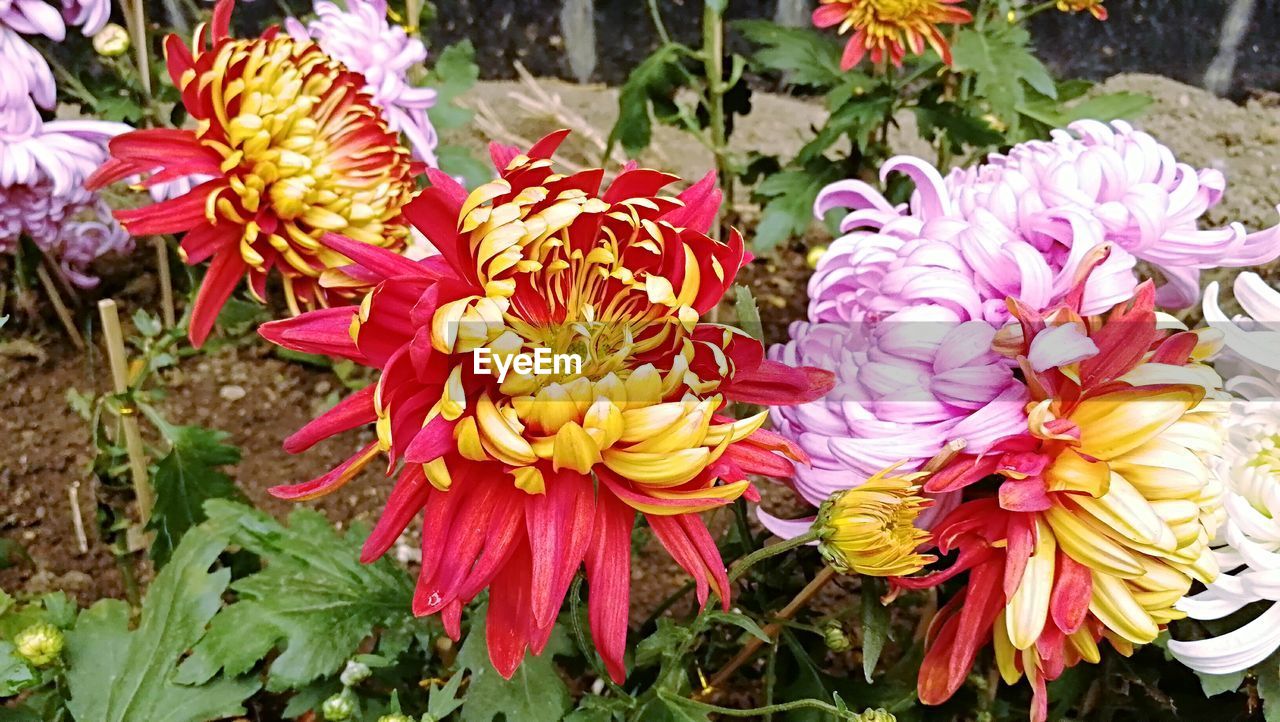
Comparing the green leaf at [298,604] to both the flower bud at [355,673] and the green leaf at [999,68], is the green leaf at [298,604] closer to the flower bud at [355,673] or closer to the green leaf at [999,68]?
the flower bud at [355,673]

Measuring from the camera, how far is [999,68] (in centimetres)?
107

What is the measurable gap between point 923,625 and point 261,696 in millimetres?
631

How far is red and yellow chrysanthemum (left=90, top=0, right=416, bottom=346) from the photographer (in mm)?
664

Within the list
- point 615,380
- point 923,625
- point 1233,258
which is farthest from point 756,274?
point 615,380

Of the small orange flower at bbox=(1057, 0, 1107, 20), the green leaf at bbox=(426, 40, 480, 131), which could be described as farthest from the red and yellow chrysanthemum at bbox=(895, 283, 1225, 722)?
the green leaf at bbox=(426, 40, 480, 131)

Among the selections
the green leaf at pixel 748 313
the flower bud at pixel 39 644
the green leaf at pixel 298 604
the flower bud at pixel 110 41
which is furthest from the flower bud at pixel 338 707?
the flower bud at pixel 110 41

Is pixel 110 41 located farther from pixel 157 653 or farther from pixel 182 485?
pixel 157 653

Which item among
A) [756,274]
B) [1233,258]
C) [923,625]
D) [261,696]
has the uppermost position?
[1233,258]

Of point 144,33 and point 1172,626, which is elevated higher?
point 144,33

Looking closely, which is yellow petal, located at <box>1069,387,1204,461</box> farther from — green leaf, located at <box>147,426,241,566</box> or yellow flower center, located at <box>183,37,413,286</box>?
green leaf, located at <box>147,426,241,566</box>

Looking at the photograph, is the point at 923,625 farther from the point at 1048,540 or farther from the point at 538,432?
the point at 538,432

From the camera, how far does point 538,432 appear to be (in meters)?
0.43

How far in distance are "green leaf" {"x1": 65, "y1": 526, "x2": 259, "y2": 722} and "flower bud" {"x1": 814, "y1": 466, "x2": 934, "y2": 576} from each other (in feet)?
1.58

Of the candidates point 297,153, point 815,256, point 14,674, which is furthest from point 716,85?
point 14,674
